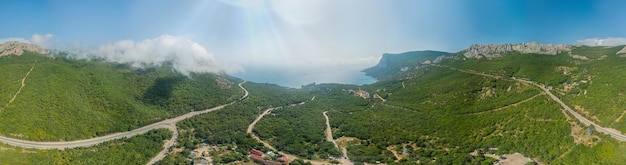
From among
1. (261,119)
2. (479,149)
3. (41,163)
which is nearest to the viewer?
(41,163)

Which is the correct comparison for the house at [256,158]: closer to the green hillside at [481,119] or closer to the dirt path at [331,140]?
the green hillside at [481,119]

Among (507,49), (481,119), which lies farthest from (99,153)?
(507,49)

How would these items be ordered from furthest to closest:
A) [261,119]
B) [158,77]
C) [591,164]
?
1. [158,77]
2. [261,119]
3. [591,164]

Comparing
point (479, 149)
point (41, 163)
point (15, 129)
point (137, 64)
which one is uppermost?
point (137, 64)

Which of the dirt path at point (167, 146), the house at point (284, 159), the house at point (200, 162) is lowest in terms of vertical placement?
the house at point (284, 159)

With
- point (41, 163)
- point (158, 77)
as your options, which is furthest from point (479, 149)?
point (158, 77)

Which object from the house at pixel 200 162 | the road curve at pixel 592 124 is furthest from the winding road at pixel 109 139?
the road curve at pixel 592 124

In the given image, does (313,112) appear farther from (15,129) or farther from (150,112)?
(15,129)

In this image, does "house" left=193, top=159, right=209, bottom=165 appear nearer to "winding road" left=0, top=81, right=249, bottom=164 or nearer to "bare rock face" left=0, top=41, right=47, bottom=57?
"winding road" left=0, top=81, right=249, bottom=164
